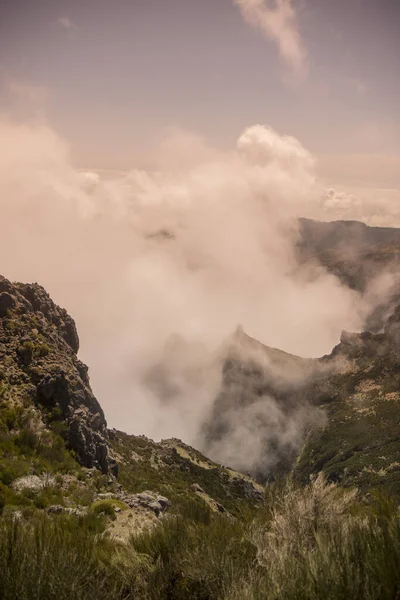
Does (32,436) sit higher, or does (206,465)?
(206,465)

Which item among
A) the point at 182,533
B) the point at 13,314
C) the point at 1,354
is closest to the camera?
the point at 182,533

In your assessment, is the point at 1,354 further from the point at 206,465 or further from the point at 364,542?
the point at 206,465

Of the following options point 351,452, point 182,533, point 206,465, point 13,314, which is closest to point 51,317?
point 13,314

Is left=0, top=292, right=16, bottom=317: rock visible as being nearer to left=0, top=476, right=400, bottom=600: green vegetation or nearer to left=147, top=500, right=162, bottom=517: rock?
left=147, top=500, right=162, bottom=517: rock

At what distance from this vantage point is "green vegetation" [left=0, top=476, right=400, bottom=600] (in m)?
6.78

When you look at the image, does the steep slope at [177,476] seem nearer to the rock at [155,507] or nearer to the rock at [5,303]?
the rock at [155,507]

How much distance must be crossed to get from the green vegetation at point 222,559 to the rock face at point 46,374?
55.7ft

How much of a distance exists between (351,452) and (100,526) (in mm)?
211163

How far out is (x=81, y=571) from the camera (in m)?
7.93

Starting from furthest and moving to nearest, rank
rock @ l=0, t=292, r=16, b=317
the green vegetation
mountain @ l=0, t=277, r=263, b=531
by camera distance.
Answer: rock @ l=0, t=292, r=16, b=317
mountain @ l=0, t=277, r=263, b=531
the green vegetation

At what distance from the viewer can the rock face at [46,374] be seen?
99.2 ft

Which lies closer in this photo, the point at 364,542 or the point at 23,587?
the point at 23,587

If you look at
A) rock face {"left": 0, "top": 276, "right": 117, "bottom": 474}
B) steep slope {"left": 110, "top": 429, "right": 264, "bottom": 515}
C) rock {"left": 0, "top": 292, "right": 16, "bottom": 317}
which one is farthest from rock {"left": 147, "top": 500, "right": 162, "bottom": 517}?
rock {"left": 0, "top": 292, "right": 16, "bottom": 317}

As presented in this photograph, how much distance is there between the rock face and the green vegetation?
1698cm
